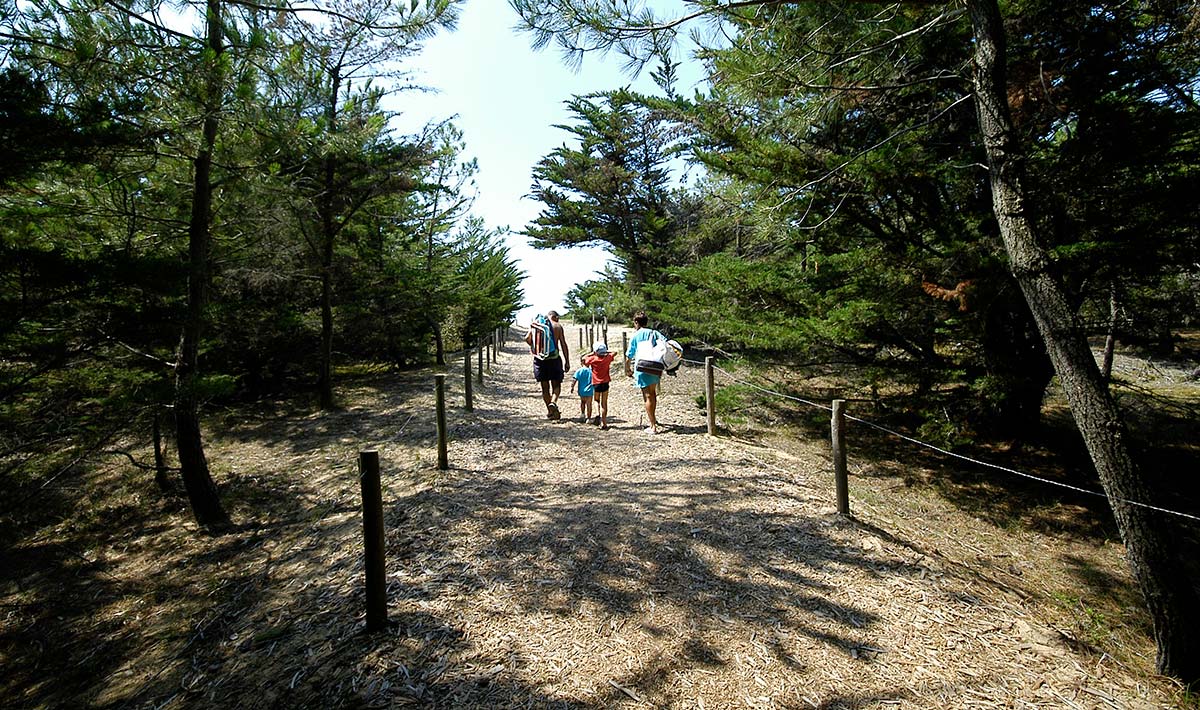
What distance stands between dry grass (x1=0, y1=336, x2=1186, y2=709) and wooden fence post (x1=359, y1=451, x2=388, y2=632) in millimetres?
161

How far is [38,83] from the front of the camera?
356 centimetres

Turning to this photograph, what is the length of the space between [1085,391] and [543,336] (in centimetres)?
656

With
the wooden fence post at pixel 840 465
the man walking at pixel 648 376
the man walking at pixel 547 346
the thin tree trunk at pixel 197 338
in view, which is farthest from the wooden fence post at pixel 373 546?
the man walking at pixel 547 346

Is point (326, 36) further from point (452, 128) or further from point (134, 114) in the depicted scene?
point (452, 128)

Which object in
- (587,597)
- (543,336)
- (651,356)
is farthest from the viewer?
(543,336)

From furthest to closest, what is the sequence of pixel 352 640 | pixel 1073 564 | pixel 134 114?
pixel 1073 564 < pixel 134 114 < pixel 352 640

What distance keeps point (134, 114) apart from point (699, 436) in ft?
23.2

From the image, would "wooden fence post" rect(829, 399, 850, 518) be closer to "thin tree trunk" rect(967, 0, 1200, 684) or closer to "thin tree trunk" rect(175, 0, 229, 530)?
"thin tree trunk" rect(967, 0, 1200, 684)

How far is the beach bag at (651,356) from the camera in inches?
295

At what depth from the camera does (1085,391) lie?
3.58 m

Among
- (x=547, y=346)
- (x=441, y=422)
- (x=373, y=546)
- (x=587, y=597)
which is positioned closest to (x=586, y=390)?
(x=547, y=346)

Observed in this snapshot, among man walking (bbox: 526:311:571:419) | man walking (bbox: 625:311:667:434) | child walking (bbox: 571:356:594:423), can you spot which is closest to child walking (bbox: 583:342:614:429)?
child walking (bbox: 571:356:594:423)

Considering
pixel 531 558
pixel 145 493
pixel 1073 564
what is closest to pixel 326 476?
pixel 145 493

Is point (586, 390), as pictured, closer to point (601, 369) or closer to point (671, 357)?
point (601, 369)
